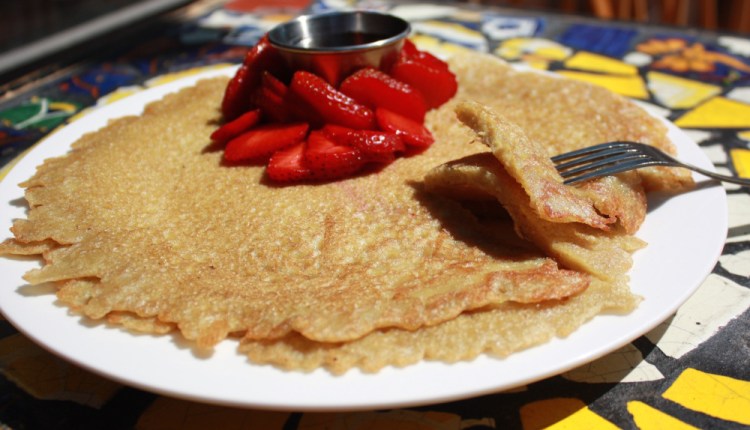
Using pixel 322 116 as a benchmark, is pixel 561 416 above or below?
below

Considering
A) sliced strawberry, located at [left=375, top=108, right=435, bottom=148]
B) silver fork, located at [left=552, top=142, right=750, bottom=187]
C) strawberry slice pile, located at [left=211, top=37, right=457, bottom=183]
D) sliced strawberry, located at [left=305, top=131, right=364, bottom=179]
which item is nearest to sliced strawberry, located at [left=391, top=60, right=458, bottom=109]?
strawberry slice pile, located at [left=211, top=37, right=457, bottom=183]

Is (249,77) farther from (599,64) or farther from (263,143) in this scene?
(599,64)

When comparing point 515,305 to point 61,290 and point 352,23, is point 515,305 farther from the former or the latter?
point 352,23

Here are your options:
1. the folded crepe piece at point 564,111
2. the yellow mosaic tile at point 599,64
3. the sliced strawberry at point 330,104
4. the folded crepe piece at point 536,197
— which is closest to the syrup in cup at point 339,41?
the sliced strawberry at point 330,104

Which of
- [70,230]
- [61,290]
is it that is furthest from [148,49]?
[61,290]

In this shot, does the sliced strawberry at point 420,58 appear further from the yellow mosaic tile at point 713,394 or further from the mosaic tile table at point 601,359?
the yellow mosaic tile at point 713,394

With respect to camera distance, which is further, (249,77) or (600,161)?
(249,77)

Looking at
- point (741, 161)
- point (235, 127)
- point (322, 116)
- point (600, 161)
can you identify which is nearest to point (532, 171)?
point (600, 161)
